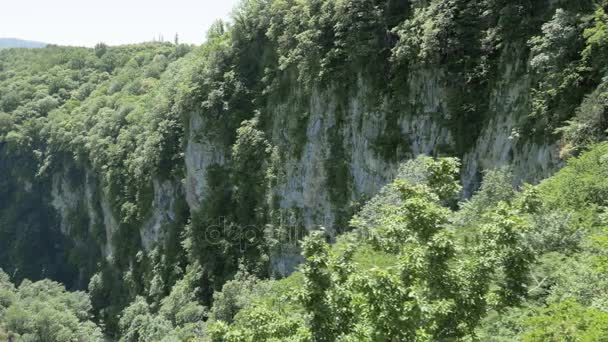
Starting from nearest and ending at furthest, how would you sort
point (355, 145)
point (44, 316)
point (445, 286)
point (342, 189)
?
point (445, 286)
point (355, 145)
point (342, 189)
point (44, 316)

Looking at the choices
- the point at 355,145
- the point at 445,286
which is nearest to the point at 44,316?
the point at 355,145

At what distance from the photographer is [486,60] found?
1113 inches

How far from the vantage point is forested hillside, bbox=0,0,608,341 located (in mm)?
11188

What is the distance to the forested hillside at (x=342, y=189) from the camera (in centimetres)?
1119

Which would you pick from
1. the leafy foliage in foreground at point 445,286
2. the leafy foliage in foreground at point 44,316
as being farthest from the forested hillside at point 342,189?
the leafy foliage in foreground at point 44,316

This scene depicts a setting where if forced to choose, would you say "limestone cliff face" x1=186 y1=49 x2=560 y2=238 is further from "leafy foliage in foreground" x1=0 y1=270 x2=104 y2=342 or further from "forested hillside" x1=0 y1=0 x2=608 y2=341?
"leafy foliage in foreground" x1=0 y1=270 x2=104 y2=342

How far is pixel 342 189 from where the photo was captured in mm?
39438

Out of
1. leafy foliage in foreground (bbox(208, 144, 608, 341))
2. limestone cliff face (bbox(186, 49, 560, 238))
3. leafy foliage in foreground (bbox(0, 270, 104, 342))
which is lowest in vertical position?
leafy foliage in foreground (bbox(0, 270, 104, 342))

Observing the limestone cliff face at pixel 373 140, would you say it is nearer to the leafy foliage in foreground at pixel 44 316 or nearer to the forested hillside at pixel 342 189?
the forested hillside at pixel 342 189

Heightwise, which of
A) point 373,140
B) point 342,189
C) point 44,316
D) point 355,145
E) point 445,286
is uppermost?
point 373,140

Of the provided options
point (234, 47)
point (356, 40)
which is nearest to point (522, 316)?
point (356, 40)

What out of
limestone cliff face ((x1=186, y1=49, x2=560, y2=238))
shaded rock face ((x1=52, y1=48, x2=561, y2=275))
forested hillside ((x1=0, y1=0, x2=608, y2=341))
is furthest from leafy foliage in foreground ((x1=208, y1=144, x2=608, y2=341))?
limestone cliff face ((x1=186, y1=49, x2=560, y2=238))

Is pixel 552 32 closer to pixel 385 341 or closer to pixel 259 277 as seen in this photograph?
pixel 385 341

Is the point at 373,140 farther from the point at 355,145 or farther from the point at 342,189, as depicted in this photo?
the point at 342,189
